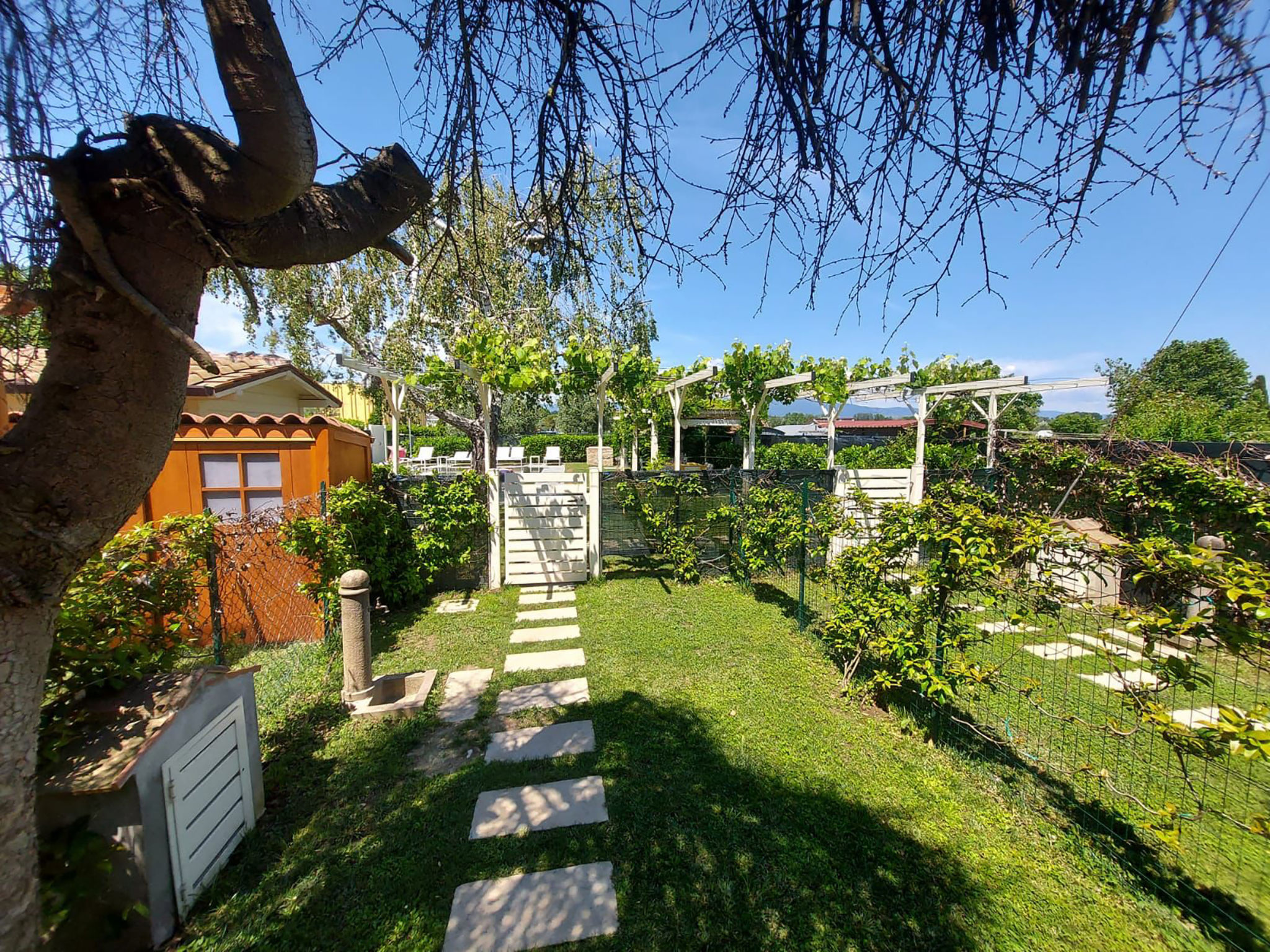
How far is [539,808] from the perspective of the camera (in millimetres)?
2525

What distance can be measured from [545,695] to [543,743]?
626mm

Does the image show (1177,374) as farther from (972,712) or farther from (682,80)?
(682,80)

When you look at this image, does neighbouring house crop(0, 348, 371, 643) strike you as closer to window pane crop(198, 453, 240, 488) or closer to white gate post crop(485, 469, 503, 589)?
window pane crop(198, 453, 240, 488)

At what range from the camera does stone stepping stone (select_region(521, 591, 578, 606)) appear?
6.03 metres

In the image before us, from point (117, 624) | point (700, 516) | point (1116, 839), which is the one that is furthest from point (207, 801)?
point (700, 516)

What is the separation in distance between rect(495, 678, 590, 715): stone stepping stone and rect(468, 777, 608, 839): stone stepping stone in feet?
2.90

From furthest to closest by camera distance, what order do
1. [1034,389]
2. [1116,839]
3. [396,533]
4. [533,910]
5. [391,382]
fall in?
1. [391,382]
2. [1034,389]
3. [396,533]
4. [1116,839]
5. [533,910]

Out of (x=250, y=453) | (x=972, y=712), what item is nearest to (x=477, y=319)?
(x=250, y=453)

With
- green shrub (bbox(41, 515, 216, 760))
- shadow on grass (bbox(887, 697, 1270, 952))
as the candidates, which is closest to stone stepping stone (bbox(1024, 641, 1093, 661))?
shadow on grass (bbox(887, 697, 1270, 952))

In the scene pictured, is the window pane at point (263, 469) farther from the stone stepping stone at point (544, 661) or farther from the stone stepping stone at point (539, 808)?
the stone stepping stone at point (539, 808)

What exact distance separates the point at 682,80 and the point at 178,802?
124 inches

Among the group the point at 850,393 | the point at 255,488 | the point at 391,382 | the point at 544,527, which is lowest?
the point at 544,527

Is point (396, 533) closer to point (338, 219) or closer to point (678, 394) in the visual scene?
point (338, 219)

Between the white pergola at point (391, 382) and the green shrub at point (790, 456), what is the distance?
9.98 m
